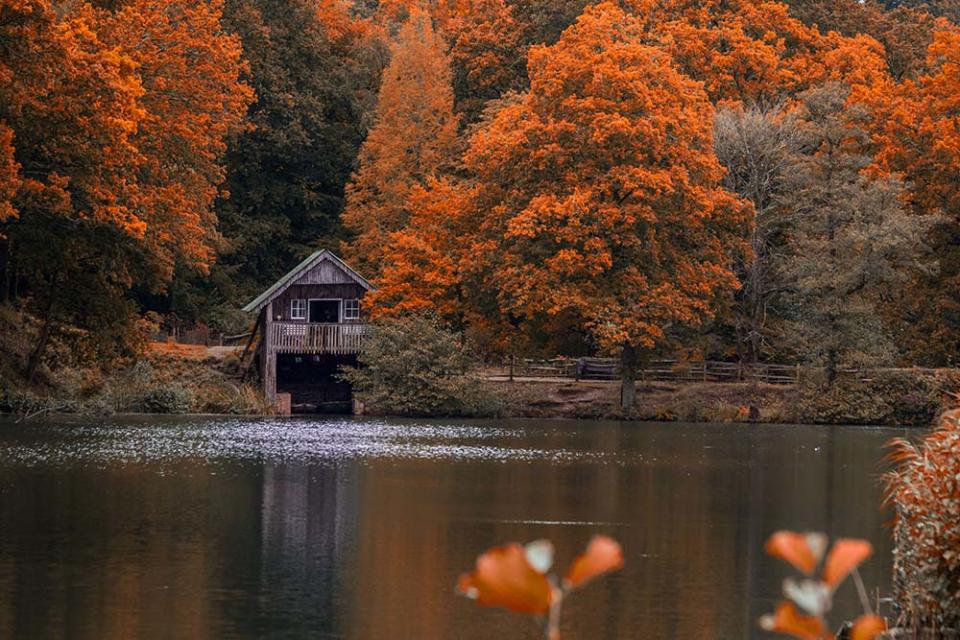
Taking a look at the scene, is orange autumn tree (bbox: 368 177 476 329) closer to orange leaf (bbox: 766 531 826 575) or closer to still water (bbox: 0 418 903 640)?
still water (bbox: 0 418 903 640)

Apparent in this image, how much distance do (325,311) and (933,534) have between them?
45379mm

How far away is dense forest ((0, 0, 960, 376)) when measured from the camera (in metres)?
37.6

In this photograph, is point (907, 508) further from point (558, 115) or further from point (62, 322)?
point (558, 115)

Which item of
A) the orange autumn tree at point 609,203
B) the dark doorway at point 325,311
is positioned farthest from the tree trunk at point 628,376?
the dark doorway at point 325,311

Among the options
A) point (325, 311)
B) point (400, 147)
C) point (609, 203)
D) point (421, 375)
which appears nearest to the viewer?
point (421, 375)

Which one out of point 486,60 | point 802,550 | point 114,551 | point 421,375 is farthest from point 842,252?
point 802,550

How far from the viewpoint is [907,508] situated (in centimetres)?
1154

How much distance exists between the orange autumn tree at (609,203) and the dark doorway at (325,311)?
5.95 metres

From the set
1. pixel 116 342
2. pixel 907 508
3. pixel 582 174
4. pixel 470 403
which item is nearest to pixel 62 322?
pixel 116 342

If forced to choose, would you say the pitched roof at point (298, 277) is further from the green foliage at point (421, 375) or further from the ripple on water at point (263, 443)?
the ripple on water at point (263, 443)

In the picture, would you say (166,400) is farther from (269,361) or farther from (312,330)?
(312,330)

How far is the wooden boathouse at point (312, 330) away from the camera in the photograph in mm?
53562

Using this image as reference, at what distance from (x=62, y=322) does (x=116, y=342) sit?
1501 millimetres

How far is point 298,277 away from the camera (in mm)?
54344
